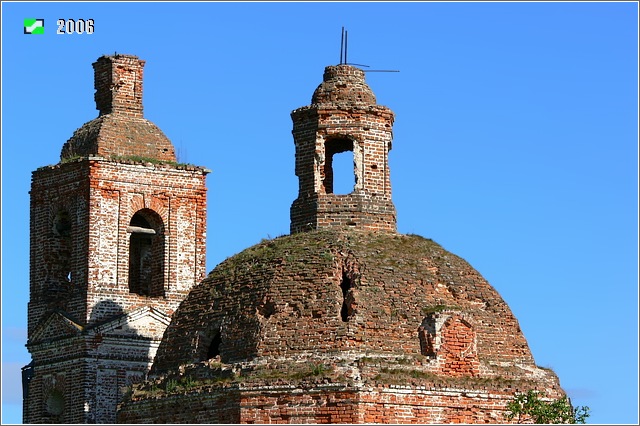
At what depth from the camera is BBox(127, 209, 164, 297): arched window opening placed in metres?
41.3

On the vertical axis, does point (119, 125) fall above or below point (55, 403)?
above

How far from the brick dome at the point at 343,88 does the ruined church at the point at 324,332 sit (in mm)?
22

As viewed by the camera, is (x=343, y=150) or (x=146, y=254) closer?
(x=343, y=150)

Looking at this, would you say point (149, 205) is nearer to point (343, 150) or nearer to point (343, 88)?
point (343, 150)

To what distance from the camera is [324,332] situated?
3186 centimetres

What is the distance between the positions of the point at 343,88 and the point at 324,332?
493 cm

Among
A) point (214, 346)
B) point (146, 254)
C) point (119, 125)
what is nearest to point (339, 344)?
point (214, 346)

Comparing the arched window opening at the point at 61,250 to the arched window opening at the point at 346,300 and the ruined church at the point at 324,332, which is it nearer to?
the ruined church at the point at 324,332

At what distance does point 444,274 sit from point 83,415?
8760 millimetres

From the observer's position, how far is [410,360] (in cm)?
3194

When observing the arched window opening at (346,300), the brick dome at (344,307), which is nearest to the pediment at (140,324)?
the brick dome at (344,307)

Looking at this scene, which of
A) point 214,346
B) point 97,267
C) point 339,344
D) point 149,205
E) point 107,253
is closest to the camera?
point 339,344

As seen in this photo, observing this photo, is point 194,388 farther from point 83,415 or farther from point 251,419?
point 83,415

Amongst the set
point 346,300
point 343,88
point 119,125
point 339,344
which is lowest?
point 339,344
